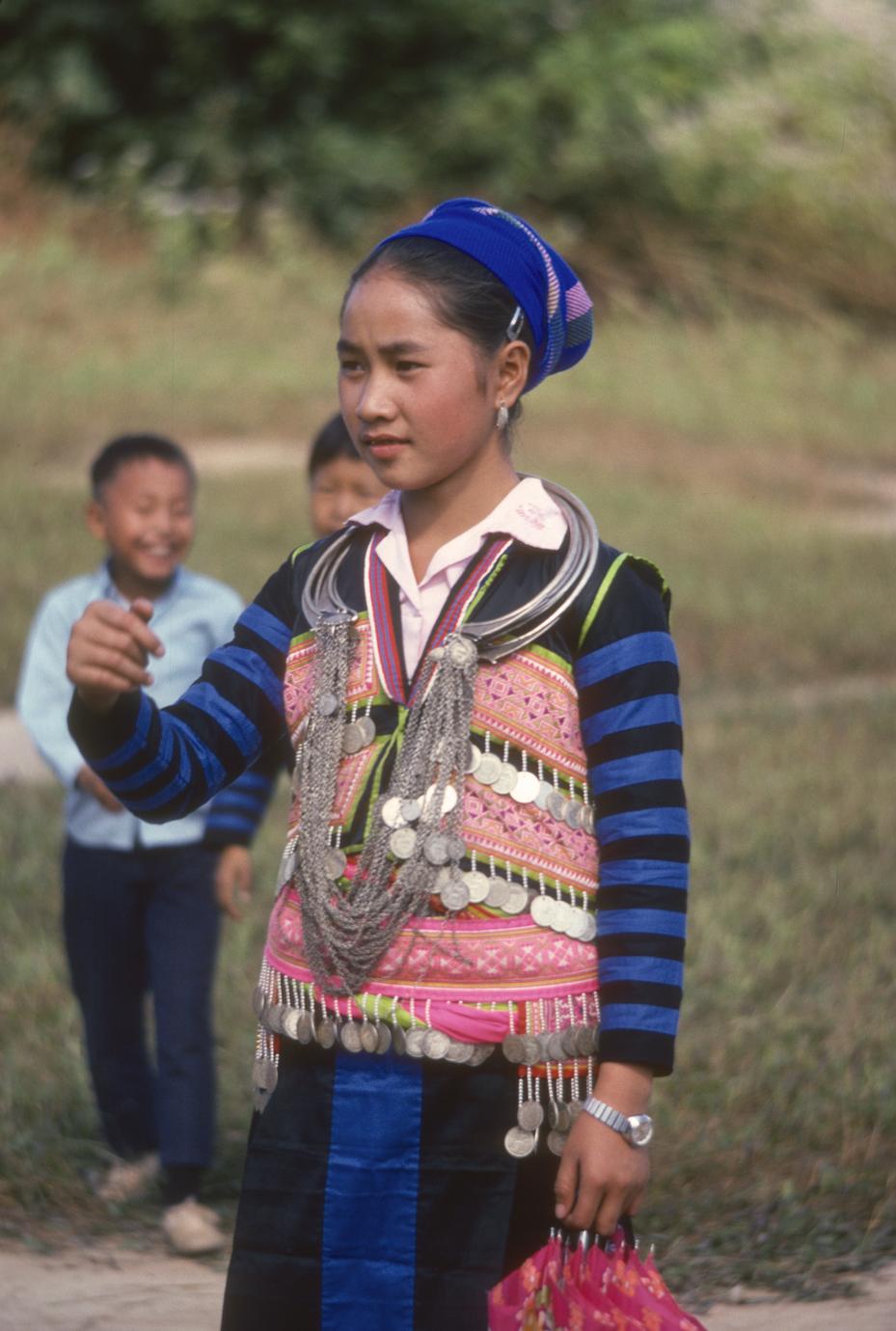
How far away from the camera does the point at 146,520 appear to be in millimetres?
3902

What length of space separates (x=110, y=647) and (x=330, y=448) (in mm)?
1905

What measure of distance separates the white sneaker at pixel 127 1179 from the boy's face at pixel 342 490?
4.16ft

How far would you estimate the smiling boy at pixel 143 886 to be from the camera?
377 cm

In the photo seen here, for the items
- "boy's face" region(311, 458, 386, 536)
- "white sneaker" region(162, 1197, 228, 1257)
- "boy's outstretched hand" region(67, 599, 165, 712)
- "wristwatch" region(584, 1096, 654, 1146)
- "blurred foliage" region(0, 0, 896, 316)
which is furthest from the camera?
"blurred foliage" region(0, 0, 896, 316)

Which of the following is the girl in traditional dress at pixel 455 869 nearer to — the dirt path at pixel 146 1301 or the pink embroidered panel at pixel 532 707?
the pink embroidered panel at pixel 532 707

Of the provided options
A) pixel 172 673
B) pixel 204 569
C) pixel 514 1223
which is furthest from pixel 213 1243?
→ pixel 204 569

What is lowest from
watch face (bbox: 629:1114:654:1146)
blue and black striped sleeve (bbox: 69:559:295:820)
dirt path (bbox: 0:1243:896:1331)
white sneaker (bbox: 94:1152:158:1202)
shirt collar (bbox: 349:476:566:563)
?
dirt path (bbox: 0:1243:896:1331)

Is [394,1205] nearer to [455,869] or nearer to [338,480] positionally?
[455,869]

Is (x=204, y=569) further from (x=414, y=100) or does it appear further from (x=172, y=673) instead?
(x=414, y=100)

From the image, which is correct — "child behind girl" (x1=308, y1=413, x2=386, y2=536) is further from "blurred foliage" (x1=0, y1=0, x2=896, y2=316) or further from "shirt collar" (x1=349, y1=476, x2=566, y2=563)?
"blurred foliage" (x1=0, y1=0, x2=896, y2=316)

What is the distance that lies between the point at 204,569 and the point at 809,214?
12.9 m

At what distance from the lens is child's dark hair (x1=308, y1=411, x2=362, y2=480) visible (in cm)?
385

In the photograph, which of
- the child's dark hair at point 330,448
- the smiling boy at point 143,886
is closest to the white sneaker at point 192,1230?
the smiling boy at point 143,886

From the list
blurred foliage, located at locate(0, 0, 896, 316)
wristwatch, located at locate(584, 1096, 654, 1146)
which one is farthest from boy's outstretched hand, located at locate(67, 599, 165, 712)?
blurred foliage, located at locate(0, 0, 896, 316)
